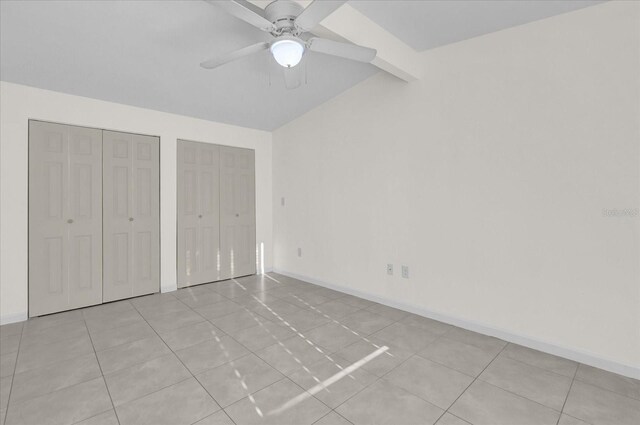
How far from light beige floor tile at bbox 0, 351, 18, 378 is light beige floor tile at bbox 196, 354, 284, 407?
4.54 feet

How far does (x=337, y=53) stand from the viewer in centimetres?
215

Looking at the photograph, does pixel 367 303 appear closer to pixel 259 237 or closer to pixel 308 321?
pixel 308 321

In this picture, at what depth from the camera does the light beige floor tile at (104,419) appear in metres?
1.64

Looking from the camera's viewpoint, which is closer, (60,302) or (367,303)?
(60,302)

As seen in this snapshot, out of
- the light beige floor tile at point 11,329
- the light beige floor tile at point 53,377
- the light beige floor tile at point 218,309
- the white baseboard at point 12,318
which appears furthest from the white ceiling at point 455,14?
the white baseboard at point 12,318

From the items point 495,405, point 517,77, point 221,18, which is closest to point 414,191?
point 517,77

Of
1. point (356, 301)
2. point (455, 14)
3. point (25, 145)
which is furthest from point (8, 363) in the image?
point (455, 14)

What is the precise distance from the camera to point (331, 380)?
2.04 meters

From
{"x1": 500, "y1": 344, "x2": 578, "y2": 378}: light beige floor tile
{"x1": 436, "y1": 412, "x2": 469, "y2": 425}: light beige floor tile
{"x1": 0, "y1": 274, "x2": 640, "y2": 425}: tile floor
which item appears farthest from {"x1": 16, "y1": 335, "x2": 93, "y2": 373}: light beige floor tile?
{"x1": 500, "y1": 344, "x2": 578, "y2": 378}: light beige floor tile

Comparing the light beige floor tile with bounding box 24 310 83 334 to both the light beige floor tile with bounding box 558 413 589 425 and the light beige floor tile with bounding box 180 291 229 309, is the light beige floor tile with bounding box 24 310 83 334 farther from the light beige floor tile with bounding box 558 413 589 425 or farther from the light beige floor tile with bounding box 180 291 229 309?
the light beige floor tile with bounding box 558 413 589 425

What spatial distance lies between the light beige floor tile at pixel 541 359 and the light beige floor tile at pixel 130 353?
109 inches

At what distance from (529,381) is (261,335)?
2.06 meters

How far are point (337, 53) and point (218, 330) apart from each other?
258 cm

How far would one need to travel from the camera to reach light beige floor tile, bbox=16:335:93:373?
2.28 m
